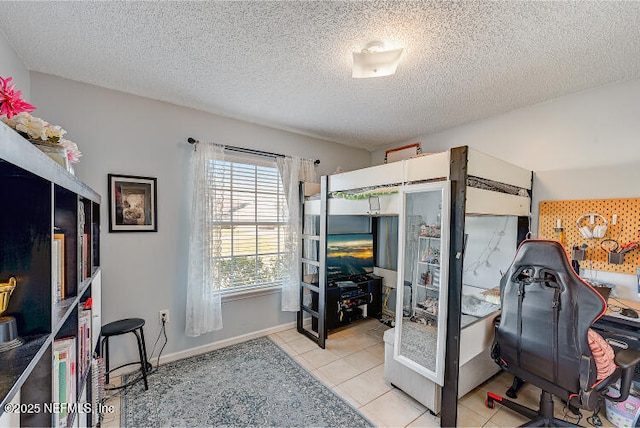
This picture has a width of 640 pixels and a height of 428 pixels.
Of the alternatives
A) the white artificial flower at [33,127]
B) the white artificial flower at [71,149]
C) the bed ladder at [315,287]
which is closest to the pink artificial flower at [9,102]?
the white artificial flower at [33,127]

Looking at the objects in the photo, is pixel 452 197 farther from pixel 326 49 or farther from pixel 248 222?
pixel 248 222

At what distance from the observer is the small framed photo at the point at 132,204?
7.47 ft

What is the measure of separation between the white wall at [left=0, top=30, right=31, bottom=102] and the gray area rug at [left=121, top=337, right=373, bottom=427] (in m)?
2.33

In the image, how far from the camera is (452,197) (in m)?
1.71

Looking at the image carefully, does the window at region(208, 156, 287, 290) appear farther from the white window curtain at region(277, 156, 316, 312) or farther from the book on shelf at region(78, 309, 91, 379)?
the book on shelf at region(78, 309, 91, 379)

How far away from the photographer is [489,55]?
1729 mm

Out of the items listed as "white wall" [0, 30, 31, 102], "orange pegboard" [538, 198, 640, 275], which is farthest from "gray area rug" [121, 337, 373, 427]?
"white wall" [0, 30, 31, 102]

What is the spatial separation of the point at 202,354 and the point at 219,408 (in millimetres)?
860

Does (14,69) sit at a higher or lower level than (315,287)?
higher

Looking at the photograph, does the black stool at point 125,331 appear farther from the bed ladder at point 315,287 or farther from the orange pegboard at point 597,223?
the orange pegboard at point 597,223

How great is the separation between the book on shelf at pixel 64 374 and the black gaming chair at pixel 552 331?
223 centimetres

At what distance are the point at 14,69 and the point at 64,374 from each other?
2.00 metres

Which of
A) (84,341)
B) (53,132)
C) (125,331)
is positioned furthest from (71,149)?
(125,331)

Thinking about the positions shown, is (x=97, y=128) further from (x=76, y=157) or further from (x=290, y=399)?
(x=290, y=399)
